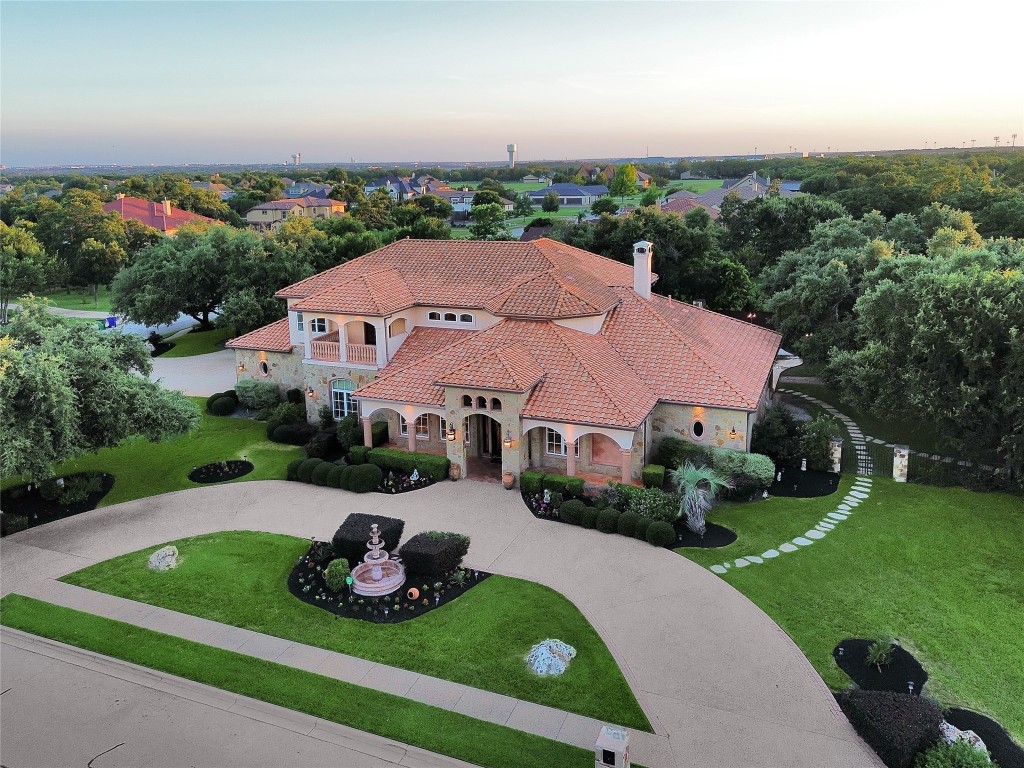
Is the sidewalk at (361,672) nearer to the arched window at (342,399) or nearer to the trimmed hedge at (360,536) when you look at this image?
the trimmed hedge at (360,536)

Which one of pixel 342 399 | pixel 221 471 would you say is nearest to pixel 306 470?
pixel 221 471

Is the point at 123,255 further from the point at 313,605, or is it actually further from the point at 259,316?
the point at 313,605

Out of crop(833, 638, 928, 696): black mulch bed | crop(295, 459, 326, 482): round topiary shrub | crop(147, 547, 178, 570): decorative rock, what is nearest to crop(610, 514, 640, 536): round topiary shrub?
crop(833, 638, 928, 696): black mulch bed

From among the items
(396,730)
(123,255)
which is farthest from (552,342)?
(123,255)

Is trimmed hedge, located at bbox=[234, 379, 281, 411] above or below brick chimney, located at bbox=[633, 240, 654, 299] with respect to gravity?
below

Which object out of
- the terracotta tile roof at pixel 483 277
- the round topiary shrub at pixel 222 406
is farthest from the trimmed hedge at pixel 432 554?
the round topiary shrub at pixel 222 406

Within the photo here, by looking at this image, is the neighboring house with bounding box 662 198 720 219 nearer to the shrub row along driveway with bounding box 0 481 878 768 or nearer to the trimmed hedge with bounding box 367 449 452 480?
the trimmed hedge with bounding box 367 449 452 480

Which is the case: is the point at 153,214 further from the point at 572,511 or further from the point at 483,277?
the point at 572,511
